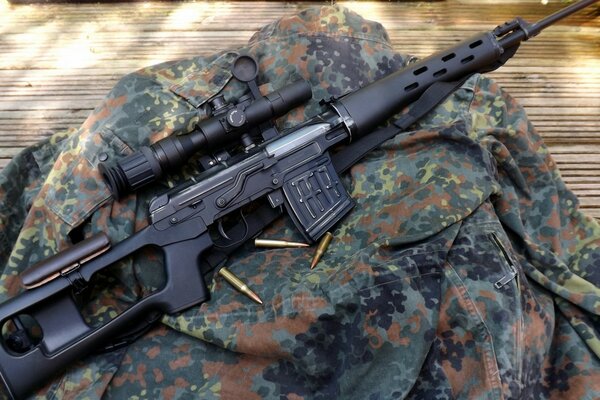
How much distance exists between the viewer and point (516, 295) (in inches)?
75.3

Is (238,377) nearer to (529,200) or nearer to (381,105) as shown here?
(381,105)

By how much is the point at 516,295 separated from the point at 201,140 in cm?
158

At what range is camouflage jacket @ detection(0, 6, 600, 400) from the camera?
185 centimetres

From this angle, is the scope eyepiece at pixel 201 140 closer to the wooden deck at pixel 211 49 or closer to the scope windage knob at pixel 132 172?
the scope windage knob at pixel 132 172

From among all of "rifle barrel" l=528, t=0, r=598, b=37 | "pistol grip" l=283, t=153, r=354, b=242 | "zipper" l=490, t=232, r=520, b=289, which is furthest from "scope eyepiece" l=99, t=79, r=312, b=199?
"rifle barrel" l=528, t=0, r=598, b=37

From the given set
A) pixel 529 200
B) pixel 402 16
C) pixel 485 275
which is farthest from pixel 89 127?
pixel 402 16

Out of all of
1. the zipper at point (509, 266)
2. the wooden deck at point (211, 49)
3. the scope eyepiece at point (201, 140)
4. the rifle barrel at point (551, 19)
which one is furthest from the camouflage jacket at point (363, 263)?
the wooden deck at point (211, 49)

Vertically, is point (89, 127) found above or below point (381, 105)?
above

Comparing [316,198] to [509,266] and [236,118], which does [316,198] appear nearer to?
[236,118]

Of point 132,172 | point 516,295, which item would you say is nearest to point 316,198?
point 132,172

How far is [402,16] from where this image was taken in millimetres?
3869

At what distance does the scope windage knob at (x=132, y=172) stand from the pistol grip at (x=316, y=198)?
638mm

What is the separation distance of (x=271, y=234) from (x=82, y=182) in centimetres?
94

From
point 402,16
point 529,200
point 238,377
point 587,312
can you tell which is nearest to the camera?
point 238,377
